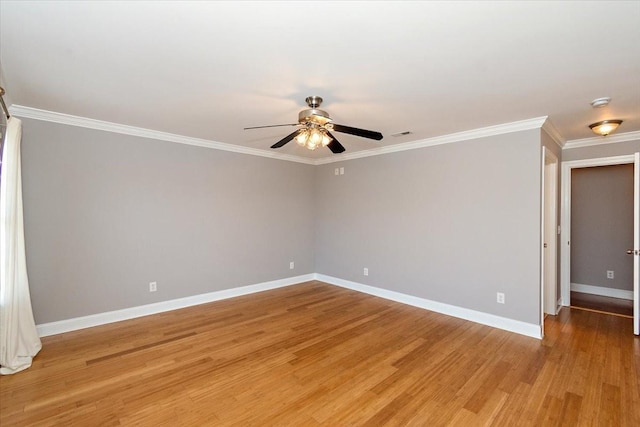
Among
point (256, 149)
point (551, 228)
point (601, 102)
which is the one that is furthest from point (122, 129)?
point (551, 228)

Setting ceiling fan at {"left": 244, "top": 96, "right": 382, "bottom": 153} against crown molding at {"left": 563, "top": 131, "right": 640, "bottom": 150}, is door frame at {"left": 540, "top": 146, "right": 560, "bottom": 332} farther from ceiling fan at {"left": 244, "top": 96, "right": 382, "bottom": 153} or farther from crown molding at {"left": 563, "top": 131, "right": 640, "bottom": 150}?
ceiling fan at {"left": 244, "top": 96, "right": 382, "bottom": 153}

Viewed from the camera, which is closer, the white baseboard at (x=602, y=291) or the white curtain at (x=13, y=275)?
the white curtain at (x=13, y=275)

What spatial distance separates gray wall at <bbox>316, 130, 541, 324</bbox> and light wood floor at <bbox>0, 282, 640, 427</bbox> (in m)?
0.55

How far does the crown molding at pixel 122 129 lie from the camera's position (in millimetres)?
3129

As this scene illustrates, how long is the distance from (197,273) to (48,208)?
73.8 inches

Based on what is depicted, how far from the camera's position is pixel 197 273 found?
440 cm

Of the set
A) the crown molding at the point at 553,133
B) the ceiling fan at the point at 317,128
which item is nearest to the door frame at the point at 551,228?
the crown molding at the point at 553,133

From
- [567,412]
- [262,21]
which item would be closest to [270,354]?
[567,412]

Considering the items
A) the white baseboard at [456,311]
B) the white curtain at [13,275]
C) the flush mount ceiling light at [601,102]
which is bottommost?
the white baseboard at [456,311]

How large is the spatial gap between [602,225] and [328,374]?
5.50 m

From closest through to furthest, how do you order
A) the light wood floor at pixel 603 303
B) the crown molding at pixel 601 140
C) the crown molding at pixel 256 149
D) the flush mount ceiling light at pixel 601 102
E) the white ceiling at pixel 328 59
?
the white ceiling at pixel 328 59
the flush mount ceiling light at pixel 601 102
the crown molding at pixel 256 149
the crown molding at pixel 601 140
the light wood floor at pixel 603 303

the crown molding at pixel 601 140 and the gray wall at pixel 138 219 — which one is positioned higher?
the crown molding at pixel 601 140

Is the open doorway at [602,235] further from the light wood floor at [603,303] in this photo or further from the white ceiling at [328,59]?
the white ceiling at [328,59]

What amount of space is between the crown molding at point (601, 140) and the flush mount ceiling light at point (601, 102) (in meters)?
1.52
